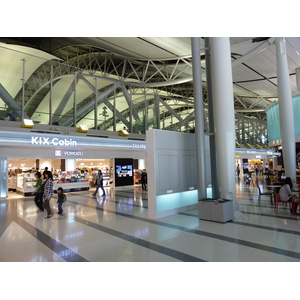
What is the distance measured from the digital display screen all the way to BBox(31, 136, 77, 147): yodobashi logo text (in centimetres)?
479

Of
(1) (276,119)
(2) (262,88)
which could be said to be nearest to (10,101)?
(1) (276,119)

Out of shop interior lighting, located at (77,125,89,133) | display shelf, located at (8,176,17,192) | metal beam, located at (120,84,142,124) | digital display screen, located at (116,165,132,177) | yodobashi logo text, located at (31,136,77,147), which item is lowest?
display shelf, located at (8,176,17,192)

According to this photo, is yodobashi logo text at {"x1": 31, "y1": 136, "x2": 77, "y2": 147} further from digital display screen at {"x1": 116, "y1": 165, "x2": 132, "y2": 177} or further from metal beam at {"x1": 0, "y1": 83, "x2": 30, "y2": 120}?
digital display screen at {"x1": 116, "y1": 165, "x2": 132, "y2": 177}

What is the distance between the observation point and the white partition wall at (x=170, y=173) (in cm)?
743

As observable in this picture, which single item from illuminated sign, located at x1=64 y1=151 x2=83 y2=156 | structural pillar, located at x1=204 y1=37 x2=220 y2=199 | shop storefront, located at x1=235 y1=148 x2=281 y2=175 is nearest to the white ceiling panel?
shop storefront, located at x1=235 y1=148 x2=281 y2=175

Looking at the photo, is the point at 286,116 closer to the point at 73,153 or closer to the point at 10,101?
the point at 73,153

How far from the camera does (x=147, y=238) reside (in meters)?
5.16

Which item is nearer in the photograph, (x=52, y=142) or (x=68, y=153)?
(x=52, y=142)

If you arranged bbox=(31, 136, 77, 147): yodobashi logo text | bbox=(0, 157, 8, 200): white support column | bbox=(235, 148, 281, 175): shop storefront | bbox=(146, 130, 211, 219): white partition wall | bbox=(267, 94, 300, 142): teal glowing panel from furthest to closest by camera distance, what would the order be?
bbox=(235, 148, 281, 175): shop storefront, bbox=(267, 94, 300, 142): teal glowing panel, bbox=(0, 157, 8, 200): white support column, bbox=(31, 136, 77, 147): yodobashi logo text, bbox=(146, 130, 211, 219): white partition wall

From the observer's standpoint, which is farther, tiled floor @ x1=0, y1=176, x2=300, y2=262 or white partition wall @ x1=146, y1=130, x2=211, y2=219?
white partition wall @ x1=146, y1=130, x2=211, y2=219

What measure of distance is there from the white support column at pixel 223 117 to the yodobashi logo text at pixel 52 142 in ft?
23.8

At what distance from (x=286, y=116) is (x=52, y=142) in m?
11.0

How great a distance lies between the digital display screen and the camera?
16391 mm

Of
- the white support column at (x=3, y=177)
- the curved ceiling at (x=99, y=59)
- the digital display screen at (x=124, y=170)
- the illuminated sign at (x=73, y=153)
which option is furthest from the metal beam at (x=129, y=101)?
the white support column at (x=3, y=177)
